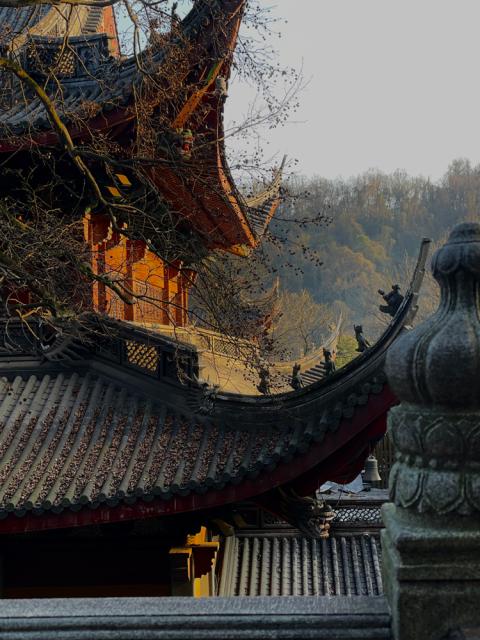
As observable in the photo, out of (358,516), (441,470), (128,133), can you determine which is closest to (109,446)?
(128,133)

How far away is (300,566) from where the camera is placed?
7738 millimetres

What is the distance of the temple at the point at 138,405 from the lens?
4.40 m

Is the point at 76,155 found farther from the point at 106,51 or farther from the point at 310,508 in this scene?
the point at 310,508

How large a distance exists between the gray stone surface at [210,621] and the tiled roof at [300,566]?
5.80 meters

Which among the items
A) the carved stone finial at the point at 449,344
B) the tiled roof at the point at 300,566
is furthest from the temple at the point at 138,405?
the carved stone finial at the point at 449,344

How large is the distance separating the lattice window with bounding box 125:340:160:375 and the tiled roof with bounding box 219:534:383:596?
300cm

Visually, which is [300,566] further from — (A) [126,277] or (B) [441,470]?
(B) [441,470]

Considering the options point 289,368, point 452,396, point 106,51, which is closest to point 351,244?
point 289,368

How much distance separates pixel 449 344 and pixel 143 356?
4353 millimetres

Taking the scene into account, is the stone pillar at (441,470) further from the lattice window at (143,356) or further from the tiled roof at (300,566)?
the tiled roof at (300,566)

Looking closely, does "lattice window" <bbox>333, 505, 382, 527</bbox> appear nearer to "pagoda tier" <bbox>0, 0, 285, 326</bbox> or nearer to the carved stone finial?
"pagoda tier" <bbox>0, 0, 285, 326</bbox>

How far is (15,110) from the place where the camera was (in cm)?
642

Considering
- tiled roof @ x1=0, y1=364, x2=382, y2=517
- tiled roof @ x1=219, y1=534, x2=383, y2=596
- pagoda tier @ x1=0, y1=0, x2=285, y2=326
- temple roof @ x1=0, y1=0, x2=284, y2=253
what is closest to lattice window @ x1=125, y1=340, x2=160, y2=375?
tiled roof @ x1=0, y1=364, x2=382, y2=517

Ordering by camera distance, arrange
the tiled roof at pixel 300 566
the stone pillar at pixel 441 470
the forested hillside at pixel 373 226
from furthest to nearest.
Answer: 1. the forested hillside at pixel 373 226
2. the tiled roof at pixel 300 566
3. the stone pillar at pixel 441 470
